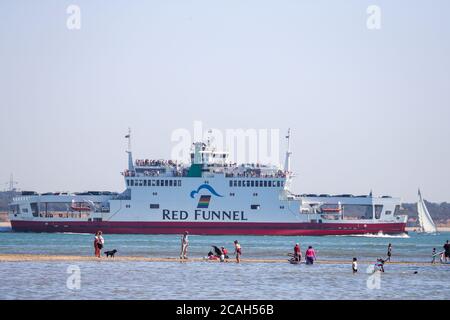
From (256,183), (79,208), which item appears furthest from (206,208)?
(79,208)

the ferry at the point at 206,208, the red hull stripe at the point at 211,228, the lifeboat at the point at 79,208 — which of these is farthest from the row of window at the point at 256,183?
the lifeboat at the point at 79,208

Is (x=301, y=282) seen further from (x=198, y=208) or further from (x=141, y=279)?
(x=198, y=208)

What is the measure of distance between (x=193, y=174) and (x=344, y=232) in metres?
15.2

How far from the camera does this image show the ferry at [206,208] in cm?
10256

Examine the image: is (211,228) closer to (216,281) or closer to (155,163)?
(155,163)

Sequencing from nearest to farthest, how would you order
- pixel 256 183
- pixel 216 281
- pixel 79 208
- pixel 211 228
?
pixel 216 281 → pixel 211 228 → pixel 256 183 → pixel 79 208

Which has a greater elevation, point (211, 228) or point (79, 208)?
point (79, 208)

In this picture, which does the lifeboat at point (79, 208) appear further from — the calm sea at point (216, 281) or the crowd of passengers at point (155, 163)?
the calm sea at point (216, 281)

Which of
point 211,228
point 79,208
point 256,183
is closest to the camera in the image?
point 211,228

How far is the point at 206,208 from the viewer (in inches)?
4063
